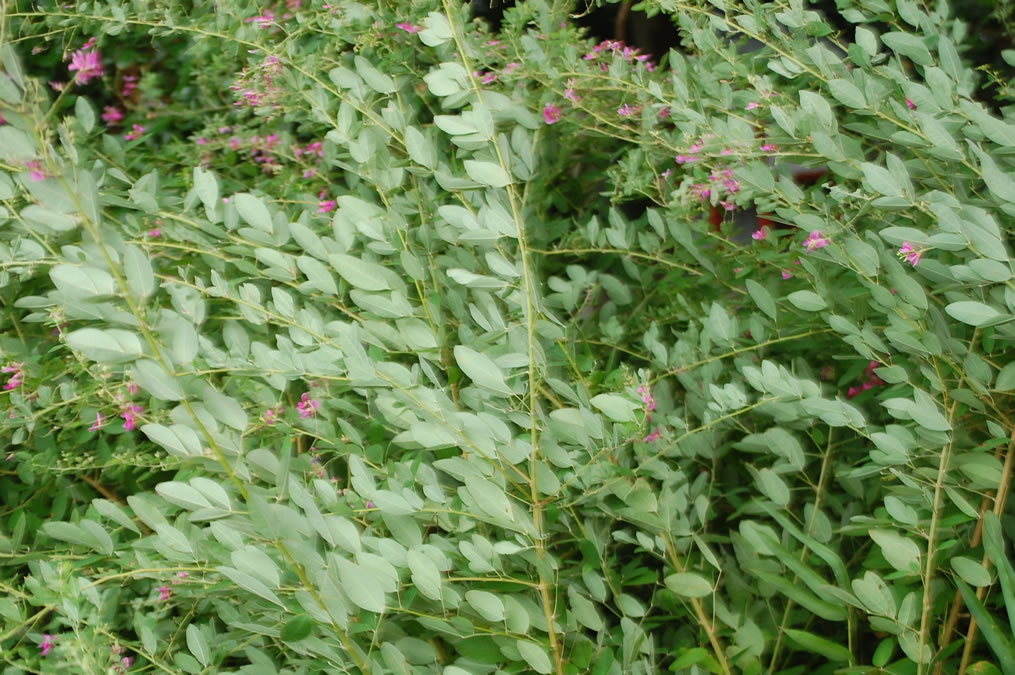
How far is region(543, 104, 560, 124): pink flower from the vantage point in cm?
156

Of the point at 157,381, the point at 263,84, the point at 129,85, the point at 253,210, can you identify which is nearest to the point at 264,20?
the point at 263,84

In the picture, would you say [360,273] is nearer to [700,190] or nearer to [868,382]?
[700,190]

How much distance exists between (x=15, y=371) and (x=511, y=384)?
866 mm

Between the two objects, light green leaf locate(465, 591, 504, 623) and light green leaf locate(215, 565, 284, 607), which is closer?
light green leaf locate(215, 565, 284, 607)

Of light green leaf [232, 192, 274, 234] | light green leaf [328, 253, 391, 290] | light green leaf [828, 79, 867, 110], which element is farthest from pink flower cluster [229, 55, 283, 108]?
light green leaf [828, 79, 867, 110]

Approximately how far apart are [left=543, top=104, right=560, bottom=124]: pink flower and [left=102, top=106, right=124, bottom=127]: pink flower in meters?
1.25

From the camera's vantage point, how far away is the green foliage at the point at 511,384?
892 mm

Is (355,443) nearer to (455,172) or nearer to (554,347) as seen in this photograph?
(554,347)

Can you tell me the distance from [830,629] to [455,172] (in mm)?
878

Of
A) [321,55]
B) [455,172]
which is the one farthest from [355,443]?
[321,55]

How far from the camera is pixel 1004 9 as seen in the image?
175 centimetres

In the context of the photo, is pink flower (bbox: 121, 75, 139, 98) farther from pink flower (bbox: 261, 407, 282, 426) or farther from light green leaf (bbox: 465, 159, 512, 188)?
light green leaf (bbox: 465, 159, 512, 188)

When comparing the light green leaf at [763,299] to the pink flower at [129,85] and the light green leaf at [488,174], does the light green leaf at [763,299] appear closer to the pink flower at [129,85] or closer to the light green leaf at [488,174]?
the light green leaf at [488,174]

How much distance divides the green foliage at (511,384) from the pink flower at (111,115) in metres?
0.77
